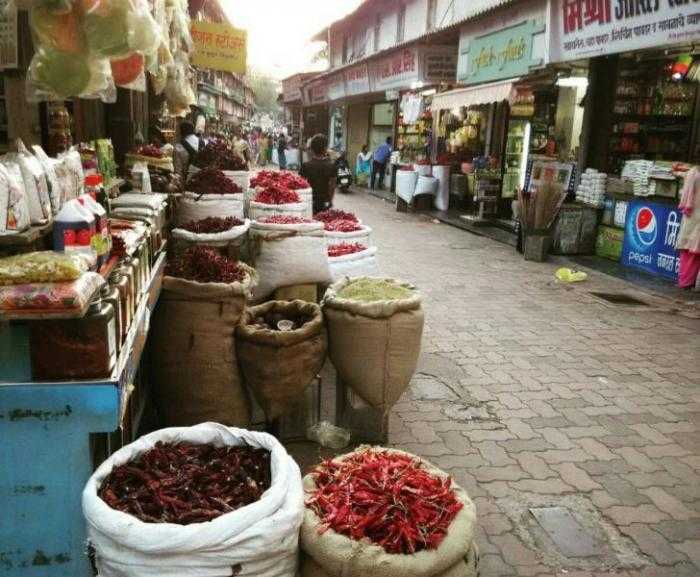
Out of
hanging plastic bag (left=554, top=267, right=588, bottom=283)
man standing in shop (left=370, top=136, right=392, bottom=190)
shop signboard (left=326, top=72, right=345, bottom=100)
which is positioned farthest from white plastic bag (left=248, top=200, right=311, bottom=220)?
shop signboard (left=326, top=72, right=345, bottom=100)

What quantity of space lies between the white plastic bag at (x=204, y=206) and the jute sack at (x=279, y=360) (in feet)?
7.41

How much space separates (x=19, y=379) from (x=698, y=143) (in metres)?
13.0

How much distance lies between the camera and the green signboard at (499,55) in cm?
1131

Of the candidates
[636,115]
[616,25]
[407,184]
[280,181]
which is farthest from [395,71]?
[280,181]

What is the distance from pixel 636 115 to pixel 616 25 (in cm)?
345

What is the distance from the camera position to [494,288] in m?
8.84

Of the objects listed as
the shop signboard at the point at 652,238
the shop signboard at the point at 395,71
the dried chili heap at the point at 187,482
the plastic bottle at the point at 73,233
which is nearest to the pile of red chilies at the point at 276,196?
the plastic bottle at the point at 73,233

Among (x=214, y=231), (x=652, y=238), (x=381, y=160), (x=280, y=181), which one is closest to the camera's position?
(x=214, y=231)

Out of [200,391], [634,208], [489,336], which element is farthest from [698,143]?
[200,391]

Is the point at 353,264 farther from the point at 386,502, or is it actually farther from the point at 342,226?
the point at 386,502

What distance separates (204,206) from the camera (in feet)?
19.3

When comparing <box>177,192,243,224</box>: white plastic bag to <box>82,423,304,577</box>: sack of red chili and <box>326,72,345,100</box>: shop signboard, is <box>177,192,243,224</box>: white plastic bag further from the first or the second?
<box>326,72,345,100</box>: shop signboard

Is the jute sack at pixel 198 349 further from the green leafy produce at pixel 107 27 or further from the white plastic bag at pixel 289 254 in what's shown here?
the green leafy produce at pixel 107 27

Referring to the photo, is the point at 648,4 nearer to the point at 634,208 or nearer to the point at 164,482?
the point at 634,208
